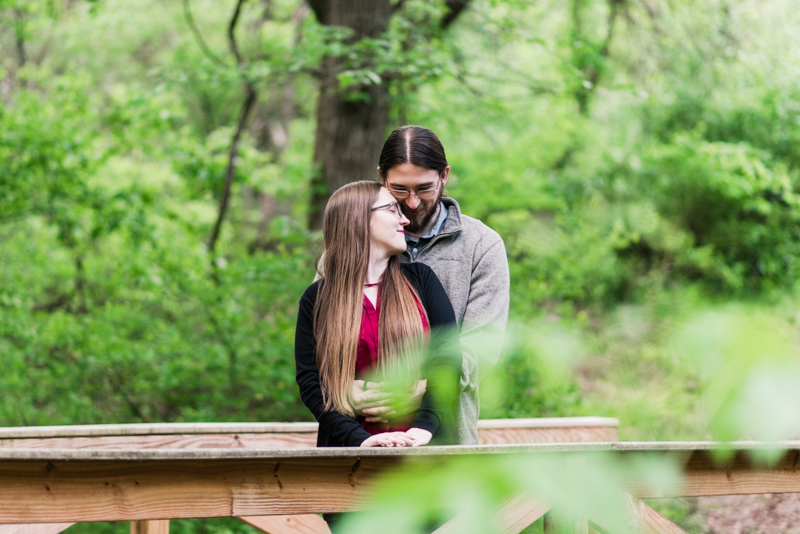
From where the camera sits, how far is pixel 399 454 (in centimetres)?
145

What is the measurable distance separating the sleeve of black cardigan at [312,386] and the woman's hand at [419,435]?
0.14 metres

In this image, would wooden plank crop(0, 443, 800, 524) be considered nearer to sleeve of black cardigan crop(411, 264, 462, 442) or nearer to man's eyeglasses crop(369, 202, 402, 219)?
sleeve of black cardigan crop(411, 264, 462, 442)

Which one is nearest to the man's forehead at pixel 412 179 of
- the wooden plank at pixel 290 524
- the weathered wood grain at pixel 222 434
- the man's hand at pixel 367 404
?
the man's hand at pixel 367 404

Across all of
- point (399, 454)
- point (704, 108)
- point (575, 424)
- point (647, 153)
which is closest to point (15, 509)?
point (399, 454)

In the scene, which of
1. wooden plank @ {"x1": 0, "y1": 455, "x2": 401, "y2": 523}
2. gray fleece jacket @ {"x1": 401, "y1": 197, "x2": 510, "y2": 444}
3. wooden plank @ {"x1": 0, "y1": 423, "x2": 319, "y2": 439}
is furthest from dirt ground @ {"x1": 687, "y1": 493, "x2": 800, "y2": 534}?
wooden plank @ {"x1": 0, "y1": 455, "x2": 401, "y2": 523}

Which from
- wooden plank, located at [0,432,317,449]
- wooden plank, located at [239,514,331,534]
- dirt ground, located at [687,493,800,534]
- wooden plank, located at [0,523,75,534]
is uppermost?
wooden plank, located at [0,432,317,449]

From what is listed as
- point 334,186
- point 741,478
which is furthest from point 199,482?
point 334,186

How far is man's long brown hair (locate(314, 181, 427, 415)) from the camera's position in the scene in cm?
210

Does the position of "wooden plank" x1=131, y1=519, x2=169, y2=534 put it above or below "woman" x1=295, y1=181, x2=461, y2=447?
below

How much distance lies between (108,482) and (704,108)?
10.2 m

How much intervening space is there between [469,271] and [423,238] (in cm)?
21

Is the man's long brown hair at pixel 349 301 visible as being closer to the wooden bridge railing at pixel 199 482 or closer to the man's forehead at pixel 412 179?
the man's forehead at pixel 412 179

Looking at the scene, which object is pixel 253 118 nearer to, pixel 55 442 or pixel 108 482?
pixel 55 442

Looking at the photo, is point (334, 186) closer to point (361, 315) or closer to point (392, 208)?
point (392, 208)
